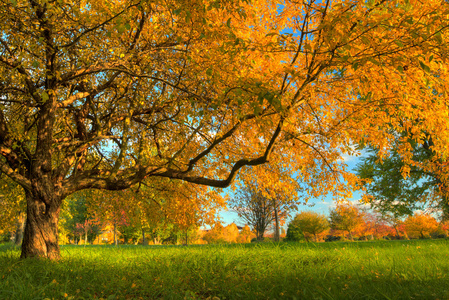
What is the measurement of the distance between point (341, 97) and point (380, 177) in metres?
15.7

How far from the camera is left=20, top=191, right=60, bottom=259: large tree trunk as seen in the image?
6520mm

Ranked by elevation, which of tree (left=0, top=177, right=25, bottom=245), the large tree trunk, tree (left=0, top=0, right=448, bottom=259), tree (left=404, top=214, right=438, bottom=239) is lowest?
tree (left=404, top=214, right=438, bottom=239)

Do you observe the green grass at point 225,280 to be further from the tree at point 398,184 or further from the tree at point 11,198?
the tree at point 398,184

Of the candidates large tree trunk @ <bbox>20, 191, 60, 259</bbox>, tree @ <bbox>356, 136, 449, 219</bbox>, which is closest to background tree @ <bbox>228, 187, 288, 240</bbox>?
tree @ <bbox>356, 136, 449, 219</bbox>

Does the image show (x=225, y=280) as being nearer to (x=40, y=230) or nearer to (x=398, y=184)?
(x=40, y=230)

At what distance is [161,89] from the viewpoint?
29.0 ft

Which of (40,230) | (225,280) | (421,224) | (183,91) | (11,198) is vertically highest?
(183,91)

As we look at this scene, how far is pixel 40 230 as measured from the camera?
6672mm

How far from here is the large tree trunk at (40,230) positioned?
652cm

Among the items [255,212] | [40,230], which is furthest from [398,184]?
[40,230]

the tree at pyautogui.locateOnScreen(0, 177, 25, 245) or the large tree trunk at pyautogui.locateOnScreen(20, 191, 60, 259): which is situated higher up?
the tree at pyautogui.locateOnScreen(0, 177, 25, 245)

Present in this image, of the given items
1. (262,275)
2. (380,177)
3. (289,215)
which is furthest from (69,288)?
(380,177)

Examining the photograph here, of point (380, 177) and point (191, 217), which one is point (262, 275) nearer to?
point (191, 217)

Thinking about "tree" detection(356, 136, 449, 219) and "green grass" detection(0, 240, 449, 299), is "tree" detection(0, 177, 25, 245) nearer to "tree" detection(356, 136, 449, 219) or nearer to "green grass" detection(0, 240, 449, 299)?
"green grass" detection(0, 240, 449, 299)
